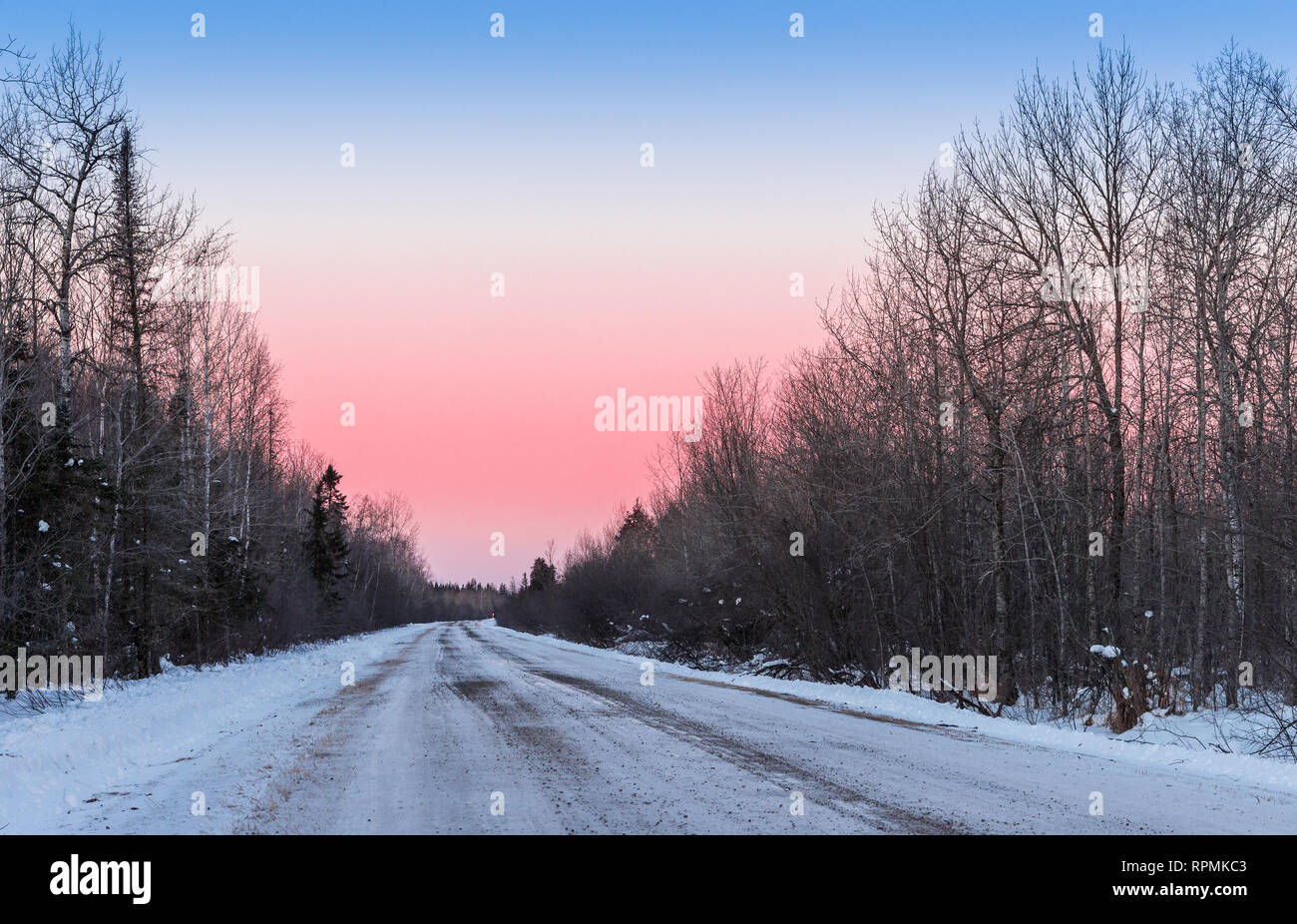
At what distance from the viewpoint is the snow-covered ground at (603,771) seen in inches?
286

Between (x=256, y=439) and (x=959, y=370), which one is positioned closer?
(x=959, y=370)

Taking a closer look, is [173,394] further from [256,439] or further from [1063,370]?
[1063,370]

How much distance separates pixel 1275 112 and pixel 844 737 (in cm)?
1480

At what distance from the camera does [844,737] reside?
1225 centimetres

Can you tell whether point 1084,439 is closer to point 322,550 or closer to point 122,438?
point 122,438

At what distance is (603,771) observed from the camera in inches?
371

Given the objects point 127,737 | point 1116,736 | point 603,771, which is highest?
point 603,771

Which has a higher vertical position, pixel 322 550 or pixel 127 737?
pixel 322 550

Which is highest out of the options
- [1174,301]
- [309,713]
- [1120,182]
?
[1120,182]

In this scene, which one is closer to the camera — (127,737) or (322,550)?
(127,737)

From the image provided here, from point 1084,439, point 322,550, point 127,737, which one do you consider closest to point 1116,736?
point 1084,439

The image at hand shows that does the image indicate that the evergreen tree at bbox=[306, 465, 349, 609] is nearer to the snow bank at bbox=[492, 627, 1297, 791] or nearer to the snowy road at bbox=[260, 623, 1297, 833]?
the snow bank at bbox=[492, 627, 1297, 791]

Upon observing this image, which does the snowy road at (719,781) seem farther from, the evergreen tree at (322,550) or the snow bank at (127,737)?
the evergreen tree at (322,550)
